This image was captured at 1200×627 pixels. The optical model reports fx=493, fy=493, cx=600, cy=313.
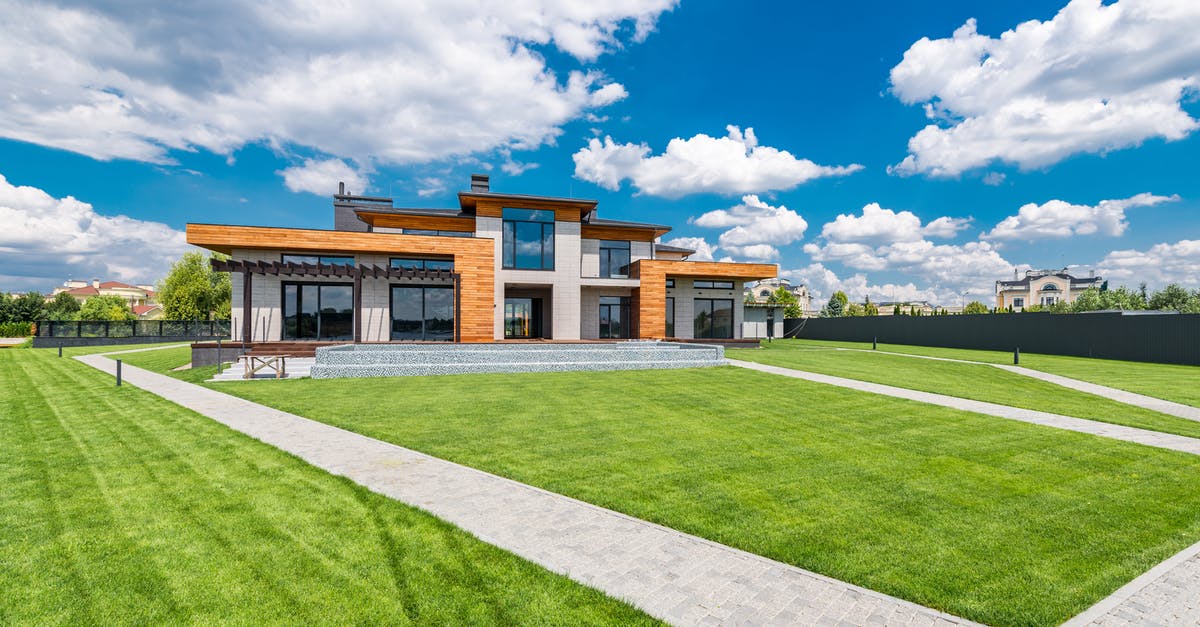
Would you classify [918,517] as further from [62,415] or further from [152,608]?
[62,415]

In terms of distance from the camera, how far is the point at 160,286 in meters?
45.0

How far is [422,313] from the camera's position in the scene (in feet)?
73.5

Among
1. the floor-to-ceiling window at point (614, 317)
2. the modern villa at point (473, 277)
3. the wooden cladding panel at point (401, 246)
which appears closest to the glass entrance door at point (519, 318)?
the modern villa at point (473, 277)

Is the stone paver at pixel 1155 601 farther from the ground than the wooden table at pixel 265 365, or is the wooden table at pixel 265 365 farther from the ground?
the wooden table at pixel 265 365

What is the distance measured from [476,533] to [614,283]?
822 inches

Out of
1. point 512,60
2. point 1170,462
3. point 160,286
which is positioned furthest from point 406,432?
point 160,286

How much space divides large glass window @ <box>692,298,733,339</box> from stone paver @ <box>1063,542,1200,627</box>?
24962mm

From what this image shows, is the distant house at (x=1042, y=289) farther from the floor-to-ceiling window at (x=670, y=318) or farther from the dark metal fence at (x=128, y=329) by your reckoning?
the dark metal fence at (x=128, y=329)

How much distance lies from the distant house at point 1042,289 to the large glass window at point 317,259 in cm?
11823

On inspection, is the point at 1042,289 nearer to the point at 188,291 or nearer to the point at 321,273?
the point at 321,273

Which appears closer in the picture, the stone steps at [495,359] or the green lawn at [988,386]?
the green lawn at [988,386]

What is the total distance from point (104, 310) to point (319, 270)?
Answer: 63.5 m

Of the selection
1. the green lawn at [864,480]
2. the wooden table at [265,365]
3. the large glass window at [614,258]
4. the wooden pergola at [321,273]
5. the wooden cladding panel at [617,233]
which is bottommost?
the green lawn at [864,480]

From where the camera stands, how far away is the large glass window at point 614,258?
26906mm
